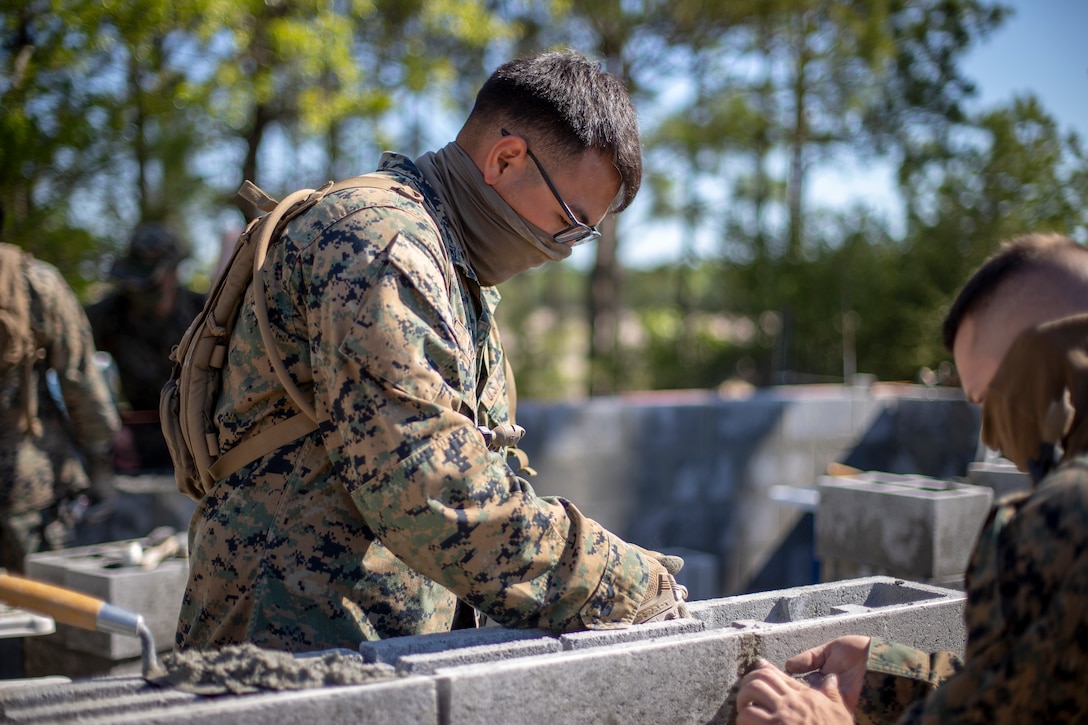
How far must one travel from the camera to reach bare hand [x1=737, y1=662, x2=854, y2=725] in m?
1.93

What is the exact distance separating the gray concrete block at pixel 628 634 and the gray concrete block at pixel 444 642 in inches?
1.5

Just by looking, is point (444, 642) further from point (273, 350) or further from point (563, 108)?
point (563, 108)

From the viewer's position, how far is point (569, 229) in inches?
89.4

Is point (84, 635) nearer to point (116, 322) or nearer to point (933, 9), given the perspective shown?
point (116, 322)

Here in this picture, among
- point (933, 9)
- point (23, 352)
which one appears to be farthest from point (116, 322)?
point (933, 9)

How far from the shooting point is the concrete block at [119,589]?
13.2ft

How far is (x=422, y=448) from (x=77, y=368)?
3396 millimetres

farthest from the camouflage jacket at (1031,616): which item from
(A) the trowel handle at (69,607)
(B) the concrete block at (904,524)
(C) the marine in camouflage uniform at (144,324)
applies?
(C) the marine in camouflage uniform at (144,324)

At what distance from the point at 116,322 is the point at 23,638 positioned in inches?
87.6

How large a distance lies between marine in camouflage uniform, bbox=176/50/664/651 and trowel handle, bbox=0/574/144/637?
292 millimetres

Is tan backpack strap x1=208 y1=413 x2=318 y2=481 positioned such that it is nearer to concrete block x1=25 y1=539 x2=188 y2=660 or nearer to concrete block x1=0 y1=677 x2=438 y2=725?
concrete block x1=0 y1=677 x2=438 y2=725

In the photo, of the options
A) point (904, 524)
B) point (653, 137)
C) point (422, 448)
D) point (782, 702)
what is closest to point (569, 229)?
point (422, 448)

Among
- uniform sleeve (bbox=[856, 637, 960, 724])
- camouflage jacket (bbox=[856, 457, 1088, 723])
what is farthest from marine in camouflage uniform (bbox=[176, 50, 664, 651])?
camouflage jacket (bbox=[856, 457, 1088, 723])

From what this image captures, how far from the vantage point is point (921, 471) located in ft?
25.2
